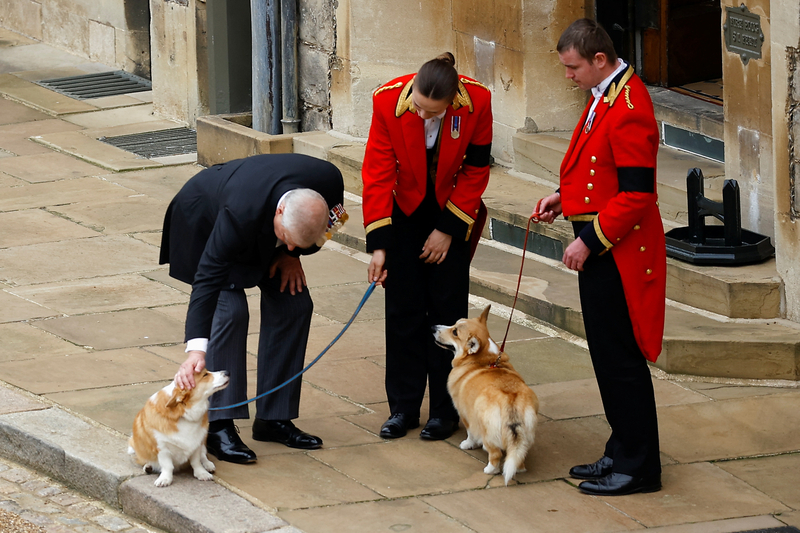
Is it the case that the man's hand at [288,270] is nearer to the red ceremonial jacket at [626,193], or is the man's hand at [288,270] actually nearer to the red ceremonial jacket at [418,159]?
the red ceremonial jacket at [418,159]

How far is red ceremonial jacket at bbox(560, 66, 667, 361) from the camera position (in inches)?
178

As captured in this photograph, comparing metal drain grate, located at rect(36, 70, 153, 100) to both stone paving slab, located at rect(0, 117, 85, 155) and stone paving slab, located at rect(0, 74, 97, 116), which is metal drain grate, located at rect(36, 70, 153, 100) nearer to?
stone paving slab, located at rect(0, 74, 97, 116)

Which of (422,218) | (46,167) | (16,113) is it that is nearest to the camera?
(422,218)

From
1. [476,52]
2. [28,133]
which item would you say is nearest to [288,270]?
[476,52]

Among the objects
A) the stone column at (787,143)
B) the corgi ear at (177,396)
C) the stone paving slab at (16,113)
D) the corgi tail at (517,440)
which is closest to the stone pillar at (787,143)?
the stone column at (787,143)

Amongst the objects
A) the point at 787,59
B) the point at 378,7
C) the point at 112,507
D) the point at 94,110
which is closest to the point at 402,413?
the point at 112,507

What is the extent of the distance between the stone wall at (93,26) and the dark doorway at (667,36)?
6525mm

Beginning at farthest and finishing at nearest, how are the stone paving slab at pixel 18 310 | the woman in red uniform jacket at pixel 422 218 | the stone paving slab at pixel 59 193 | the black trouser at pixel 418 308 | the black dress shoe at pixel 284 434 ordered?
1. the stone paving slab at pixel 59 193
2. the stone paving slab at pixel 18 310
3. the black trouser at pixel 418 308
4. the black dress shoe at pixel 284 434
5. the woman in red uniform jacket at pixel 422 218

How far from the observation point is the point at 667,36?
8.70 m

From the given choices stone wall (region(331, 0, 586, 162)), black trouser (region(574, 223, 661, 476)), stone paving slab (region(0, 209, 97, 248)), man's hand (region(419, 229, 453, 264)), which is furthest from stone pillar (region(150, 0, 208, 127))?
black trouser (region(574, 223, 661, 476))

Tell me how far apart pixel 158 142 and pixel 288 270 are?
21.8 feet

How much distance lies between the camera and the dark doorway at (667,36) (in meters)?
8.69

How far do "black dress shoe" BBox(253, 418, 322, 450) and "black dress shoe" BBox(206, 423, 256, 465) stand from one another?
0.68ft

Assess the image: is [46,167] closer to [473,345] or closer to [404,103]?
[404,103]
